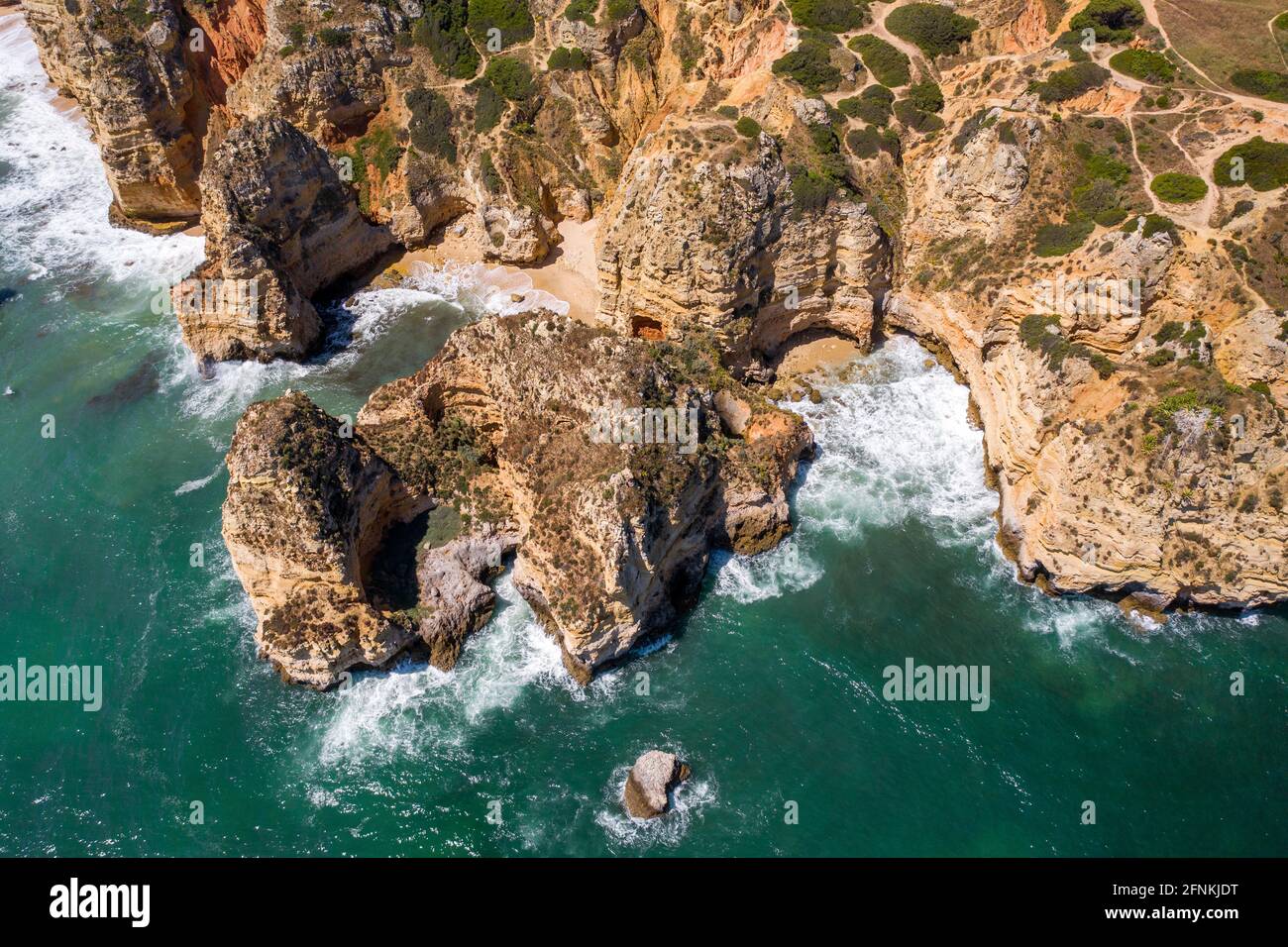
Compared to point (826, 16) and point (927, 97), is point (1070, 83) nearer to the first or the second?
point (927, 97)

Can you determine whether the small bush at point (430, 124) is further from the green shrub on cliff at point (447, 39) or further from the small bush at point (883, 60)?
the small bush at point (883, 60)

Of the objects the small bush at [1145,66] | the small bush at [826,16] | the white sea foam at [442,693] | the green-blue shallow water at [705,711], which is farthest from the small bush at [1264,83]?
the white sea foam at [442,693]

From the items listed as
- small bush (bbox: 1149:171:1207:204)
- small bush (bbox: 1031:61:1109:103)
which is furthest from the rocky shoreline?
small bush (bbox: 1149:171:1207:204)

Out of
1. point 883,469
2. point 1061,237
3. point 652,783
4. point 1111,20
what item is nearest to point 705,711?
point 652,783

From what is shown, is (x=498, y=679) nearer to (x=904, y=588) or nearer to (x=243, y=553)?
(x=243, y=553)
